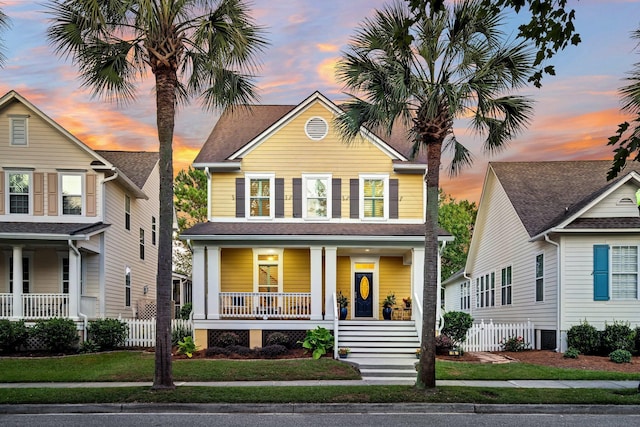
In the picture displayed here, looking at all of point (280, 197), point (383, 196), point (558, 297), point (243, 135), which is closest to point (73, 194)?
point (243, 135)

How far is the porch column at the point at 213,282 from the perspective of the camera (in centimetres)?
2300

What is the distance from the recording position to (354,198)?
80.9ft

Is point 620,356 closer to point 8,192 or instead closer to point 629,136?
point 629,136

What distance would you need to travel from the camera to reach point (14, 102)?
81.6ft

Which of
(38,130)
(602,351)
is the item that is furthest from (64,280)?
(602,351)

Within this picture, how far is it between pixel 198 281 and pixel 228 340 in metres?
2.29

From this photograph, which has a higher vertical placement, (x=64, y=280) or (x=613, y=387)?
(x=64, y=280)

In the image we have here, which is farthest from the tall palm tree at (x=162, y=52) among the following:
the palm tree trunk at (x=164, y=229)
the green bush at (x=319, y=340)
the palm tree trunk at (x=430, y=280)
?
the green bush at (x=319, y=340)

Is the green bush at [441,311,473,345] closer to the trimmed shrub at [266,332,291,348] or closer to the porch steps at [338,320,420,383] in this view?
the porch steps at [338,320,420,383]

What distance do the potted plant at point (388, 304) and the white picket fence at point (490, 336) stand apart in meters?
2.98

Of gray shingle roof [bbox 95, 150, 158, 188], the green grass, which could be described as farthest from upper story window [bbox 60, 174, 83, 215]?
the green grass

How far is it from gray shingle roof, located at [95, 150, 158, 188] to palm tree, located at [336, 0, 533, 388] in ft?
58.1

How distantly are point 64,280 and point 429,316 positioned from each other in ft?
54.0

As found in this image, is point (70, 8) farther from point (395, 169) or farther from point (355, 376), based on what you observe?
point (395, 169)
